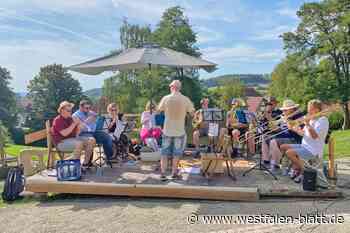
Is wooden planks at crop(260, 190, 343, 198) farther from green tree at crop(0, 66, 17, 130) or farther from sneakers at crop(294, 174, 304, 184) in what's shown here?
green tree at crop(0, 66, 17, 130)

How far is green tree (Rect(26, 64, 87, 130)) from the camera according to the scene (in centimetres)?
3434

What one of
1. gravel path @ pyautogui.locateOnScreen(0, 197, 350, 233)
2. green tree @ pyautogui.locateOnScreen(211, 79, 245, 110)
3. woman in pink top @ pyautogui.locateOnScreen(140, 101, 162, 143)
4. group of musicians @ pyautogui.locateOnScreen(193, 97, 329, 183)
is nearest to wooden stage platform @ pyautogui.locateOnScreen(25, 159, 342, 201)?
gravel path @ pyautogui.locateOnScreen(0, 197, 350, 233)

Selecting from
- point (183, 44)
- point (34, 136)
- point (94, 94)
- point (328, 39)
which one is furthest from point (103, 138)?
point (94, 94)

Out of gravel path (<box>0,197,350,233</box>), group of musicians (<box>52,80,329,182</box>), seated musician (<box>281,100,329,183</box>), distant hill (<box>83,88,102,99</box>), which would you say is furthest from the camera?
distant hill (<box>83,88,102,99</box>)

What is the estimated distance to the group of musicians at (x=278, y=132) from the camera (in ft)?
14.4

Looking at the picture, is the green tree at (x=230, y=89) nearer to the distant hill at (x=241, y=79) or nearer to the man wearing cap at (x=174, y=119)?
the distant hill at (x=241, y=79)

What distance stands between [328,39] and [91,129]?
20.5m

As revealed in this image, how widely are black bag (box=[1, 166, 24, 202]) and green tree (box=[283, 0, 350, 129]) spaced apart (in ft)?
67.7

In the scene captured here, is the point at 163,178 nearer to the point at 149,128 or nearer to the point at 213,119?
the point at 149,128

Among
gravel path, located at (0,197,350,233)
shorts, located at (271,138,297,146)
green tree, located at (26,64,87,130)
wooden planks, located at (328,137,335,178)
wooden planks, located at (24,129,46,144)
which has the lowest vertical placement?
gravel path, located at (0,197,350,233)

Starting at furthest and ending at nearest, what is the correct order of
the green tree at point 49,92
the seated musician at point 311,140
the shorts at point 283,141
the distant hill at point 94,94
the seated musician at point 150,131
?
the distant hill at point 94,94 < the green tree at point 49,92 < the seated musician at point 150,131 < the shorts at point 283,141 < the seated musician at point 311,140

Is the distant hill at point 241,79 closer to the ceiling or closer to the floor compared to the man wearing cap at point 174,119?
closer to the ceiling

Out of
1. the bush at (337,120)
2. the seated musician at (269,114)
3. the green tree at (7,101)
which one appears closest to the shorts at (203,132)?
the seated musician at (269,114)

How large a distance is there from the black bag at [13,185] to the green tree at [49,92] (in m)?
30.4
